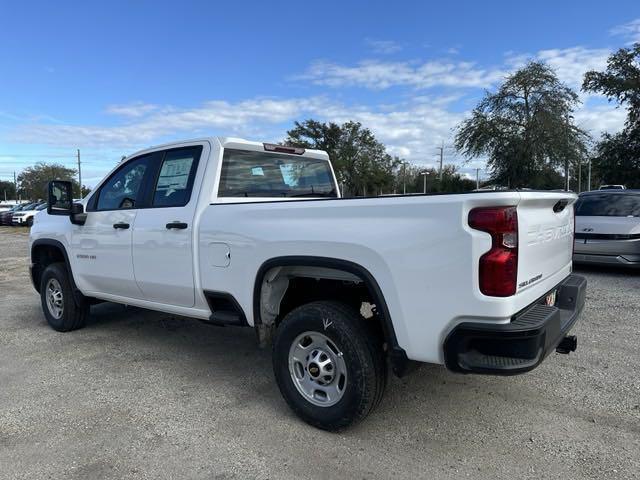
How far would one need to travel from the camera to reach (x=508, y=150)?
1167 inches

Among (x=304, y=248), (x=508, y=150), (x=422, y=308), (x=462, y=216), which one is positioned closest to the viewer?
(x=462, y=216)

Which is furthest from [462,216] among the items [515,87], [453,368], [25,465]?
[515,87]

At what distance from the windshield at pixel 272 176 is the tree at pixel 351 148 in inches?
1675

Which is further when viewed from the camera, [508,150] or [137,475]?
[508,150]

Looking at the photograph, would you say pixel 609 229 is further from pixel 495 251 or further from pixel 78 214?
pixel 78 214

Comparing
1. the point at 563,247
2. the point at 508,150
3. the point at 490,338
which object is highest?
the point at 508,150

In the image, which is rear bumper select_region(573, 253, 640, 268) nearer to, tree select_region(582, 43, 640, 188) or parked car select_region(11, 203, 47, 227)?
tree select_region(582, 43, 640, 188)

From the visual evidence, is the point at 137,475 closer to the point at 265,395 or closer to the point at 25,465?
the point at 25,465

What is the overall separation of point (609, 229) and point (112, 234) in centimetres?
804

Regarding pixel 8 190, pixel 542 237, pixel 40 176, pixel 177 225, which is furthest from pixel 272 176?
pixel 8 190

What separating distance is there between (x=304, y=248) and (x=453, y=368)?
1.17m

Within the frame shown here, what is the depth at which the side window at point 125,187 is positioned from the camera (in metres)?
4.74

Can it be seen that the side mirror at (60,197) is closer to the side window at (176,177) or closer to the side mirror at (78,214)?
the side mirror at (78,214)

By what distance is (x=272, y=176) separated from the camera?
15.7 feet
